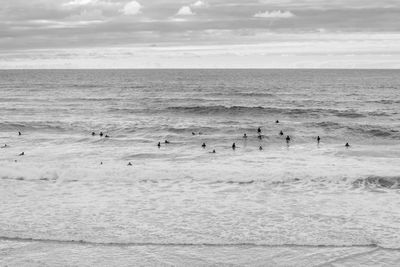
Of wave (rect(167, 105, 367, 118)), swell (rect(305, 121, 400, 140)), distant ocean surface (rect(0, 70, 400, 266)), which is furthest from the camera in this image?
wave (rect(167, 105, 367, 118))

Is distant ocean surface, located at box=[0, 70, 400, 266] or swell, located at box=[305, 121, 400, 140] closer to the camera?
distant ocean surface, located at box=[0, 70, 400, 266]

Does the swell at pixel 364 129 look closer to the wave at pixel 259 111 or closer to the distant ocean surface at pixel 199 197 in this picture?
the distant ocean surface at pixel 199 197

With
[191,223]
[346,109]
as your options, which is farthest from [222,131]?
[191,223]

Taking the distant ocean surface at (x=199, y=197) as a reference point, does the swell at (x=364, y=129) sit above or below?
above

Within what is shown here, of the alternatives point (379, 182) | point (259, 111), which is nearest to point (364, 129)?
point (259, 111)

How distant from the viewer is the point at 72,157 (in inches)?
1075

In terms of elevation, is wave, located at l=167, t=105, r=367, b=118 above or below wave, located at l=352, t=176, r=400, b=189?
above

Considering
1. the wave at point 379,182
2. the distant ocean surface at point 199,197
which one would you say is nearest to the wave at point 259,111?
the distant ocean surface at point 199,197

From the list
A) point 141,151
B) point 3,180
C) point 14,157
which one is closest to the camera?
point 3,180

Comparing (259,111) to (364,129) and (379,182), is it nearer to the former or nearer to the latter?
A: (364,129)

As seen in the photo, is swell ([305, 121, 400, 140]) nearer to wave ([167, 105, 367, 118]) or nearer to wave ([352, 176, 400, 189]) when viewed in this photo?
wave ([167, 105, 367, 118])

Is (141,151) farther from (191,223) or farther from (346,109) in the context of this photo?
(346,109)

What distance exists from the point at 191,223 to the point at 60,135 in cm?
2401

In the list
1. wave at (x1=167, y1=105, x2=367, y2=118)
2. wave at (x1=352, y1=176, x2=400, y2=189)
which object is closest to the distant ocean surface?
wave at (x1=352, y1=176, x2=400, y2=189)
